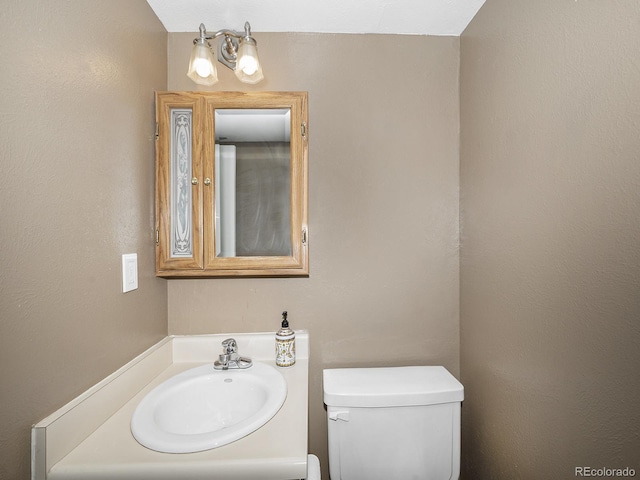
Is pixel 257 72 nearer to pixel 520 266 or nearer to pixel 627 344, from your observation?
pixel 520 266

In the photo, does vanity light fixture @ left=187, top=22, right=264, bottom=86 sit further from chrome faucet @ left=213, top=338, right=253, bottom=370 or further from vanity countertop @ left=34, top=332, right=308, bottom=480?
vanity countertop @ left=34, top=332, right=308, bottom=480

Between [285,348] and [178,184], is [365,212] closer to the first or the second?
[285,348]

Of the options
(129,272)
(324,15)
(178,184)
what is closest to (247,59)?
(324,15)

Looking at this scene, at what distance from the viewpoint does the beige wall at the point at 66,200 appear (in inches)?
25.1

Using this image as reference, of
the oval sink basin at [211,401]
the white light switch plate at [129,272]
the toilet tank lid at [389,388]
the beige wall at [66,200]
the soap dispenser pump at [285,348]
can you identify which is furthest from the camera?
the soap dispenser pump at [285,348]

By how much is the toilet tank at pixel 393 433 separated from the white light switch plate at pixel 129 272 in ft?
2.52

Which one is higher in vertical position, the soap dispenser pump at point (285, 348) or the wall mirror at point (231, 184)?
the wall mirror at point (231, 184)

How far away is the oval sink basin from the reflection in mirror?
1.43 feet

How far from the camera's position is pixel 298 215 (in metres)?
1.19

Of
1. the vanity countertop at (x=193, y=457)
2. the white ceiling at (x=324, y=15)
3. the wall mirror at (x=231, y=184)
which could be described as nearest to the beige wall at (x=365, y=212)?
the white ceiling at (x=324, y=15)

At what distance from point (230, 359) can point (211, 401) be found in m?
0.15

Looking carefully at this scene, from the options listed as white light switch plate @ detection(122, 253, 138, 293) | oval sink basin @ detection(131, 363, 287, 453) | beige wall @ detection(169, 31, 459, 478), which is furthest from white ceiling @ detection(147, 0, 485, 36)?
oval sink basin @ detection(131, 363, 287, 453)

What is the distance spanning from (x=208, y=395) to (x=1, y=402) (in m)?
0.58

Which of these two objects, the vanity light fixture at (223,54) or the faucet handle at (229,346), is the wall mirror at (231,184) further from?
the faucet handle at (229,346)
